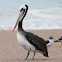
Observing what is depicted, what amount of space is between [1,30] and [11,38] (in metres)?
6.07

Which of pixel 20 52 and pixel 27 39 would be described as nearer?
pixel 27 39

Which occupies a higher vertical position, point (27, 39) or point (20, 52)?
point (27, 39)

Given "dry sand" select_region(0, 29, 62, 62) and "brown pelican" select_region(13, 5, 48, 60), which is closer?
"brown pelican" select_region(13, 5, 48, 60)

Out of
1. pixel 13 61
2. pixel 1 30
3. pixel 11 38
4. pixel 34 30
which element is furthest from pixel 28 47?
pixel 1 30

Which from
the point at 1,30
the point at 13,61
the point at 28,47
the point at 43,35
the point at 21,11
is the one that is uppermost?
the point at 21,11

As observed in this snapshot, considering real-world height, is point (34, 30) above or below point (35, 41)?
below

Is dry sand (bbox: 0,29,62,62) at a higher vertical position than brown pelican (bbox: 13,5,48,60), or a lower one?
lower

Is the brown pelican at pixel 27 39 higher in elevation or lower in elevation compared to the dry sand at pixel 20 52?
higher

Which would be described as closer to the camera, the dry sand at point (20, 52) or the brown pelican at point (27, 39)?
the brown pelican at point (27, 39)

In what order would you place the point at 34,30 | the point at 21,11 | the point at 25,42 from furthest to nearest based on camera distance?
the point at 34,30 < the point at 21,11 < the point at 25,42

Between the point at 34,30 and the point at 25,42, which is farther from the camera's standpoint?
the point at 34,30

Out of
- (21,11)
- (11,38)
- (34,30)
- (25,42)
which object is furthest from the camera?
(34,30)

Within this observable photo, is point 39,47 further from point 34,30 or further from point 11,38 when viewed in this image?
point 34,30

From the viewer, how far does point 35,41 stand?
9523 millimetres
